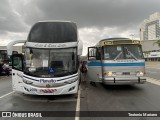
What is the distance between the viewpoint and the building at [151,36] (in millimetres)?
109644

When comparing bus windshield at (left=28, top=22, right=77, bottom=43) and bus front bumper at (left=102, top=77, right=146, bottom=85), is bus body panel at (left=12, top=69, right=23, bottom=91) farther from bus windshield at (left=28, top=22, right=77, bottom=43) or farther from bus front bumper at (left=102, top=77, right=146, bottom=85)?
bus front bumper at (left=102, top=77, right=146, bottom=85)

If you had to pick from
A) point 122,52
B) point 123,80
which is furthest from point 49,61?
point 122,52

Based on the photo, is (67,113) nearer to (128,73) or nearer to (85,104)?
(85,104)

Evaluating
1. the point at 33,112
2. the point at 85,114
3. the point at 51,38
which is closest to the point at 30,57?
the point at 51,38

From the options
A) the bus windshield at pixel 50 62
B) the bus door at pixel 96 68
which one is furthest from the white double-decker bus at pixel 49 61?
the bus door at pixel 96 68

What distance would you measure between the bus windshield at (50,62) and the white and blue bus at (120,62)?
2.81 meters

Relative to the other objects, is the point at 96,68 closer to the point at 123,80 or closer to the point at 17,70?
the point at 123,80

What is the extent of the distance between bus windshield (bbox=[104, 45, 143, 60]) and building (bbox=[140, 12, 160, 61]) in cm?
9632

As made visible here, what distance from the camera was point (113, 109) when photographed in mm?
8375

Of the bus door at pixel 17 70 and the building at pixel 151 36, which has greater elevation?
the building at pixel 151 36

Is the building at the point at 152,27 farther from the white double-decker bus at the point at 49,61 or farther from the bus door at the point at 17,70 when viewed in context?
the bus door at the point at 17,70

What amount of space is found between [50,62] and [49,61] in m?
0.07

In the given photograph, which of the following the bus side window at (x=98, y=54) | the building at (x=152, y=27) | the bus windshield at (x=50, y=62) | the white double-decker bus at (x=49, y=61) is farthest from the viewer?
the building at (x=152, y=27)

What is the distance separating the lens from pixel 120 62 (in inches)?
507
